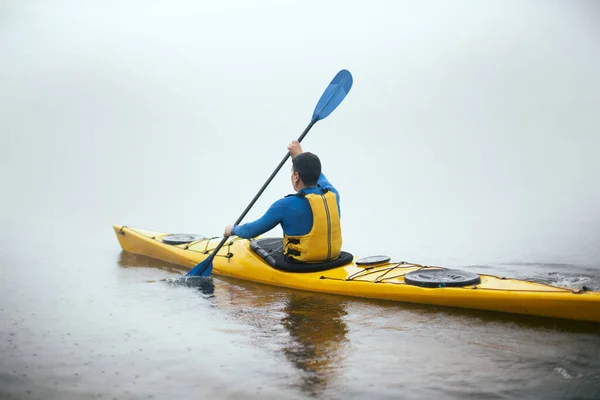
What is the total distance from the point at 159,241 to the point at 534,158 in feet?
56.8

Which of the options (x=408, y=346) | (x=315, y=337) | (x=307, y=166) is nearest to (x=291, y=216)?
(x=307, y=166)

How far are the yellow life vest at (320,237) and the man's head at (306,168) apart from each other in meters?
0.11

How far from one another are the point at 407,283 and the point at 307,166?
3.15 feet

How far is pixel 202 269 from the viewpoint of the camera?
443 cm


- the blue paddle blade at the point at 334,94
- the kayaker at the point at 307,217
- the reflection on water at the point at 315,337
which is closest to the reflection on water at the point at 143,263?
the kayaker at the point at 307,217

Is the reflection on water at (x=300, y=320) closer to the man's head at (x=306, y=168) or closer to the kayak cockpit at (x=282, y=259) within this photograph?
the kayak cockpit at (x=282, y=259)

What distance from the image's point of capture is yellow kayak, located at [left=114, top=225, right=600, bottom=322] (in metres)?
3.03

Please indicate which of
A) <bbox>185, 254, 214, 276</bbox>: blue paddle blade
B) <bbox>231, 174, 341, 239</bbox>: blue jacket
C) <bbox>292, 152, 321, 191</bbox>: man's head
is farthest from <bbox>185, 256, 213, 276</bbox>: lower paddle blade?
<bbox>292, 152, 321, 191</bbox>: man's head

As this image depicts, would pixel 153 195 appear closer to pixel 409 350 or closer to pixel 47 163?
pixel 47 163

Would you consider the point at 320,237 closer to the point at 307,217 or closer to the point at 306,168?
the point at 307,217

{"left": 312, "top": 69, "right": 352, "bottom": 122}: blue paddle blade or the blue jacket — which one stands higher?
{"left": 312, "top": 69, "right": 352, "bottom": 122}: blue paddle blade

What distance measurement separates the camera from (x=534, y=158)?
19.9 metres

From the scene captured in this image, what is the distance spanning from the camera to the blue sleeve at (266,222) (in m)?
3.78

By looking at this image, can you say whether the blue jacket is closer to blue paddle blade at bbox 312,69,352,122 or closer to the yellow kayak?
the yellow kayak
